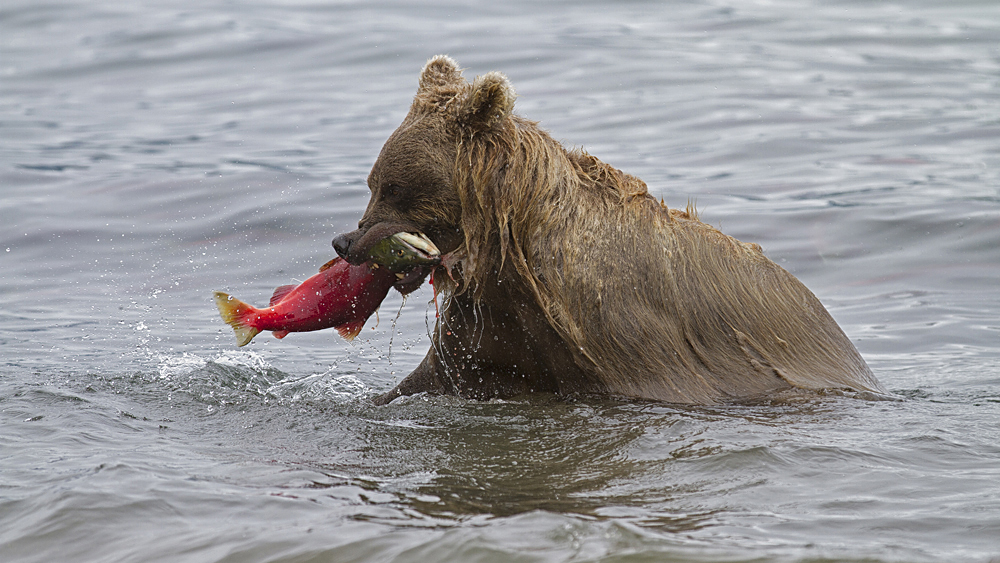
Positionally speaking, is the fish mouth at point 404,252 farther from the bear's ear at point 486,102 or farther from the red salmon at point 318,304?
the bear's ear at point 486,102

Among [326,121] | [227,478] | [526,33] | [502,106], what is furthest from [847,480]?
[526,33]

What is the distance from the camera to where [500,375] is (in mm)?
5582

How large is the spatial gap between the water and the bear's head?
3.05 feet

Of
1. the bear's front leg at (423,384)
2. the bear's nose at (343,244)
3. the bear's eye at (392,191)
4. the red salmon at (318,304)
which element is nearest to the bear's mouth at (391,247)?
the bear's nose at (343,244)

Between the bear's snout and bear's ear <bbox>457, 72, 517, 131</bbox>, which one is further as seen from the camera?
the bear's snout

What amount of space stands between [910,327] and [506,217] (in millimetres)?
5133

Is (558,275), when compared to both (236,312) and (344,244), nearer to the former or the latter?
(344,244)

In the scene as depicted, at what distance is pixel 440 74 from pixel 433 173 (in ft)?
→ 2.22

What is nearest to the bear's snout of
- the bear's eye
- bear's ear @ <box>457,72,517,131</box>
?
the bear's eye

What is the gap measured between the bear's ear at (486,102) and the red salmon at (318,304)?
88 cm

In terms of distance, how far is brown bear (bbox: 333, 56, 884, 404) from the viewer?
16.7 ft

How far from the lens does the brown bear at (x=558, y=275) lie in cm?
509

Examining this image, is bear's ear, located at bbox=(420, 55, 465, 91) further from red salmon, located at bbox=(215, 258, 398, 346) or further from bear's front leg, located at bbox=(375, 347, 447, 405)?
bear's front leg, located at bbox=(375, 347, 447, 405)

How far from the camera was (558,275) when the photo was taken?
5.18 metres
